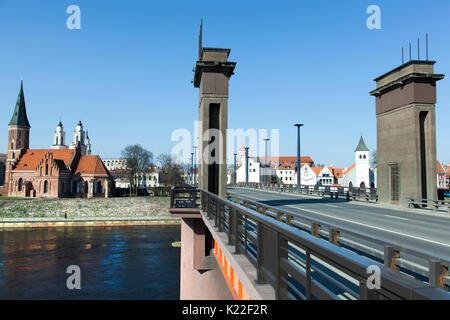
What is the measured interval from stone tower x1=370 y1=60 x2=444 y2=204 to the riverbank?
138 ft

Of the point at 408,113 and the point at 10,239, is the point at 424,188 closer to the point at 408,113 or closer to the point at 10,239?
the point at 408,113

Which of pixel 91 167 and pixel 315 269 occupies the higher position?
pixel 91 167

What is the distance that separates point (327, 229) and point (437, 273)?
23.2ft

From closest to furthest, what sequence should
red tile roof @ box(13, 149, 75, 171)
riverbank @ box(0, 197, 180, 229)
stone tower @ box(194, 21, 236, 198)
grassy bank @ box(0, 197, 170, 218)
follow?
stone tower @ box(194, 21, 236, 198), riverbank @ box(0, 197, 180, 229), grassy bank @ box(0, 197, 170, 218), red tile roof @ box(13, 149, 75, 171)

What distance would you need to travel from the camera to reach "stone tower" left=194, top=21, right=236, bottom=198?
1778cm

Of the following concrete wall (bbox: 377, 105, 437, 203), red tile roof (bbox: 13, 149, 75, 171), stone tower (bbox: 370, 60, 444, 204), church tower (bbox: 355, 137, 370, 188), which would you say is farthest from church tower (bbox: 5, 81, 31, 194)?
stone tower (bbox: 370, 60, 444, 204)

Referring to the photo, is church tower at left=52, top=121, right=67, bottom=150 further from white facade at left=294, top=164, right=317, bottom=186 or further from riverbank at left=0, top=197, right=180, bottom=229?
white facade at left=294, top=164, right=317, bottom=186

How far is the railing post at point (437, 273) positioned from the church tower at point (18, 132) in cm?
10090

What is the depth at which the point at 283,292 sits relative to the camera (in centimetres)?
403

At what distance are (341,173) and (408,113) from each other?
355 feet

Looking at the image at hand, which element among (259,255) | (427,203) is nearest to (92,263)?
(427,203)

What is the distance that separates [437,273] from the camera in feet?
13.4

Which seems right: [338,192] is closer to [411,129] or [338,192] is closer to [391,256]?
[411,129]
